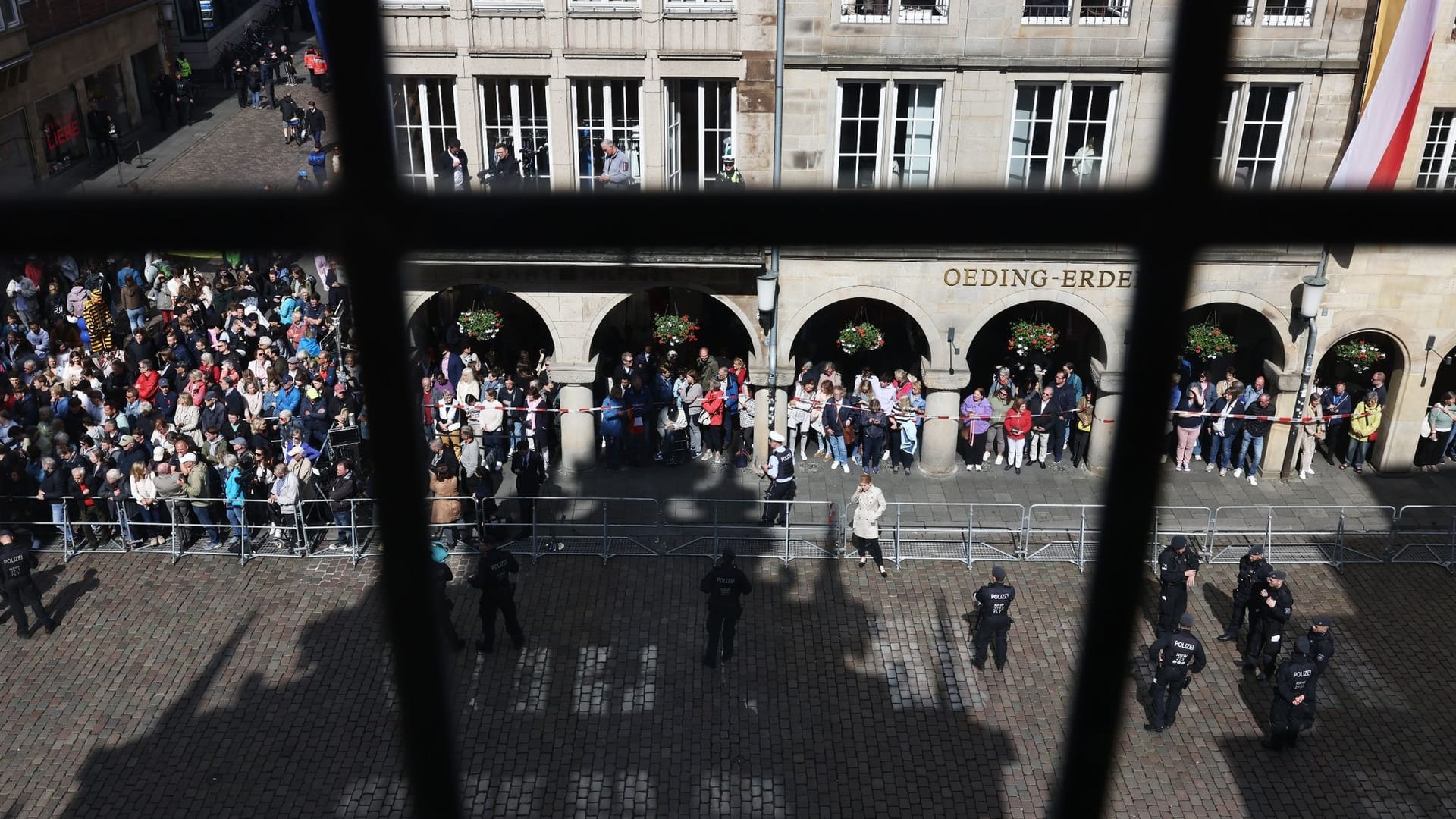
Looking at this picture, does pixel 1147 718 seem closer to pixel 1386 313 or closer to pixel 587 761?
pixel 587 761

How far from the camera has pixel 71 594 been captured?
18.5 m

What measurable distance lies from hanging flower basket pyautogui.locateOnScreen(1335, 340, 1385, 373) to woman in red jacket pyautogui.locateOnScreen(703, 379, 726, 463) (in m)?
10.2

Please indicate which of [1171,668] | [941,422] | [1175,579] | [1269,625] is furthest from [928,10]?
[1171,668]

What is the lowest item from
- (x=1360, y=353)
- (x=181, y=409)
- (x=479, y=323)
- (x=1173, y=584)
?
(x=1173, y=584)

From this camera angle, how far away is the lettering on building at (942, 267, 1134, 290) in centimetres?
2167

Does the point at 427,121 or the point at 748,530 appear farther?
the point at 427,121

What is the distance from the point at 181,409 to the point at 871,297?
11.0m

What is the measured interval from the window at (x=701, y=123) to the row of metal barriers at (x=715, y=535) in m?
5.44

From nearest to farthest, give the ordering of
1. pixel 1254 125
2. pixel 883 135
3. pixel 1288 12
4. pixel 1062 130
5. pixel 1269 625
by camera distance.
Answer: pixel 1269 625, pixel 1288 12, pixel 1254 125, pixel 1062 130, pixel 883 135

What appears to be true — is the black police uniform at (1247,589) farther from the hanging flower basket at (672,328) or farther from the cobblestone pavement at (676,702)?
the hanging flower basket at (672,328)

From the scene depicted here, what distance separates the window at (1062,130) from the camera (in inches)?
816

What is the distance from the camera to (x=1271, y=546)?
20.1 m

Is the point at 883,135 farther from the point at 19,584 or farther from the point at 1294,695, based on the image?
the point at 19,584

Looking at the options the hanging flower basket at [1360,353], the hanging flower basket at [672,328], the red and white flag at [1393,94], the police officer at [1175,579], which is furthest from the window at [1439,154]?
the hanging flower basket at [672,328]
